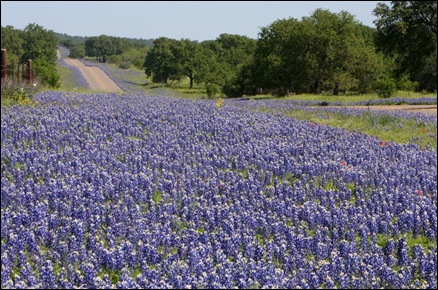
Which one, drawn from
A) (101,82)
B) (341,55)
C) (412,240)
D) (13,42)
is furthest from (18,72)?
(13,42)

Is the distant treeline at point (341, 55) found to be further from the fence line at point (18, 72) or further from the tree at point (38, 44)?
the fence line at point (18, 72)

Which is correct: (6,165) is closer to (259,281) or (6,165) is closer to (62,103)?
(259,281)

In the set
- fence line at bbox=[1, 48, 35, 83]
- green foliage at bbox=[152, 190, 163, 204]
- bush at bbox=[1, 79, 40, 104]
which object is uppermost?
fence line at bbox=[1, 48, 35, 83]

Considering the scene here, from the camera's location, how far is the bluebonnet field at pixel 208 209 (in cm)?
578

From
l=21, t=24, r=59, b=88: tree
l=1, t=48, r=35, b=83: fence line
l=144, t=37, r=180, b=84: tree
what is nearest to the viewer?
l=1, t=48, r=35, b=83: fence line

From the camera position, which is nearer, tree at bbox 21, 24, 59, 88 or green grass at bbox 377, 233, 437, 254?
green grass at bbox 377, 233, 437, 254

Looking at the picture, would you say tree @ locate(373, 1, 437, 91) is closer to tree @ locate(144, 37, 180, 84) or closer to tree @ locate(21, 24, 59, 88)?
tree @ locate(144, 37, 180, 84)

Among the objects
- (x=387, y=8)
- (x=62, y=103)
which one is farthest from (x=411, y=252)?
(x=387, y=8)

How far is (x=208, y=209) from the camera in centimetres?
758

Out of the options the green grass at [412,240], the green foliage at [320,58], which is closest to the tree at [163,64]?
the green foliage at [320,58]

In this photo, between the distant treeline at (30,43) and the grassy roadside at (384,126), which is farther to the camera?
the distant treeline at (30,43)

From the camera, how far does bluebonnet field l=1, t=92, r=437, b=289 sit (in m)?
5.78

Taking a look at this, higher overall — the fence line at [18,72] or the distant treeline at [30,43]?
the distant treeline at [30,43]

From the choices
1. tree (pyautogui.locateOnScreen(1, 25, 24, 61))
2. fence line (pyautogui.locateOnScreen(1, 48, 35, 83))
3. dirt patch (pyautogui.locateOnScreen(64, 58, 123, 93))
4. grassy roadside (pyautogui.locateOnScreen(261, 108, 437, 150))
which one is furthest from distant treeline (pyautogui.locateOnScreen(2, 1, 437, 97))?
fence line (pyautogui.locateOnScreen(1, 48, 35, 83))
